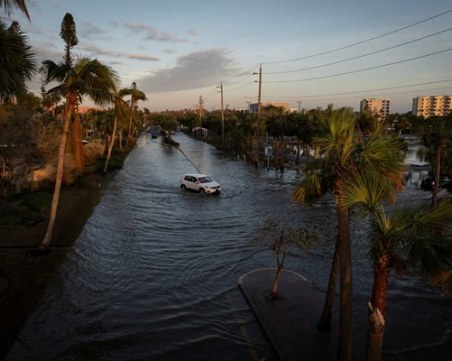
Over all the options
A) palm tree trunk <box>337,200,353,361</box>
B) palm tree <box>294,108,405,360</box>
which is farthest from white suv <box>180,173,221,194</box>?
palm tree trunk <box>337,200,353,361</box>

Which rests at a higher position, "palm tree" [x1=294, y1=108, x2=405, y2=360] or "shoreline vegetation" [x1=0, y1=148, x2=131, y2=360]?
"palm tree" [x1=294, y1=108, x2=405, y2=360]

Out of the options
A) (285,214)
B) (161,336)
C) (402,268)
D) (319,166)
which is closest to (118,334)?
(161,336)

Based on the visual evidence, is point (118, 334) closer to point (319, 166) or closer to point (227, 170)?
point (319, 166)

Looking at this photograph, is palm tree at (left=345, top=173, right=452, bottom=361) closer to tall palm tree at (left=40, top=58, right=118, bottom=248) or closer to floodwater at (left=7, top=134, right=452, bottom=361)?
floodwater at (left=7, top=134, right=452, bottom=361)

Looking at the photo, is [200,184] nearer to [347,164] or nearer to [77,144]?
[77,144]

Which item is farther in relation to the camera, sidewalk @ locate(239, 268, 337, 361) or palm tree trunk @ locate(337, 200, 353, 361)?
sidewalk @ locate(239, 268, 337, 361)

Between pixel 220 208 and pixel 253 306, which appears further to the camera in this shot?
pixel 220 208

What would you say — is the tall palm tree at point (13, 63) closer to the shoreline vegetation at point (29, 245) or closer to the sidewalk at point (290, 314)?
Result: the shoreline vegetation at point (29, 245)
